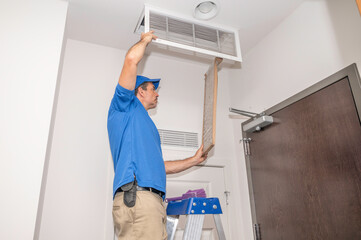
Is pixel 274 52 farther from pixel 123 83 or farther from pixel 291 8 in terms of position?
pixel 123 83

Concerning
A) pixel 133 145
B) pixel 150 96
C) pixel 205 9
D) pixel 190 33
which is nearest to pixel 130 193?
pixel 133 145

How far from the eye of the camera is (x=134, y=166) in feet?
5.10

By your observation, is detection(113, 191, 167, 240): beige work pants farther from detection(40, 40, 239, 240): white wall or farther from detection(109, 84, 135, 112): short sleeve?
detection(40, 40, 239, 240): white wall

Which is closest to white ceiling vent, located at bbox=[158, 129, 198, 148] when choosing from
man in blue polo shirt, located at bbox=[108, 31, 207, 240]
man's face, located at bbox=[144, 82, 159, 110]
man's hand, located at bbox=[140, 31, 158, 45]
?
man's face, located at bbox=[144, 82, 159, 110]

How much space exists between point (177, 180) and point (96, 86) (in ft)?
3.50

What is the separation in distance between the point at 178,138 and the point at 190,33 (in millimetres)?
910

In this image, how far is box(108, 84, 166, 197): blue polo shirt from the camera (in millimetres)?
1544

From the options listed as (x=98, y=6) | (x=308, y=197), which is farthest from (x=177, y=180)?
(x=98, y=6)

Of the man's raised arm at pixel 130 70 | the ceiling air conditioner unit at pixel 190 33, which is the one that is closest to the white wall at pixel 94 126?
the ceiling air conditioner unit at pixel 190 33

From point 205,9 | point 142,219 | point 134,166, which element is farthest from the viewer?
point 205,9

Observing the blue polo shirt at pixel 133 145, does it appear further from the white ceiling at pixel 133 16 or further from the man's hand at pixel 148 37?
the white ceiling at pixel 133 16

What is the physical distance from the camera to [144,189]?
1.53m

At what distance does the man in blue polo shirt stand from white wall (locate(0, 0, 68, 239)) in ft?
1.39

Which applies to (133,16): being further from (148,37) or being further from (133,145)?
(133,145)
